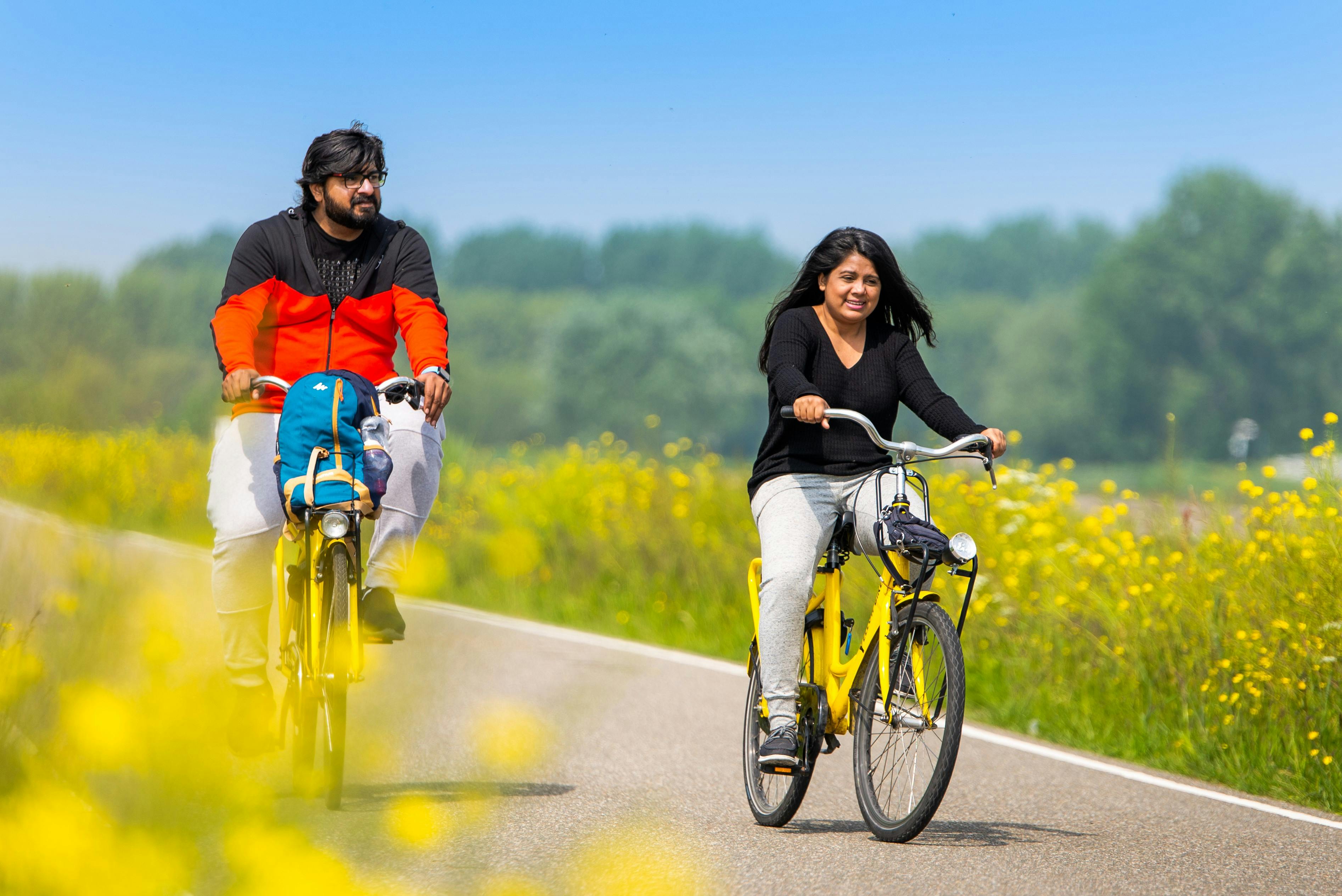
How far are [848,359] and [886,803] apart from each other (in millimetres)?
1525

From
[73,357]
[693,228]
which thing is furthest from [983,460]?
[693,228]

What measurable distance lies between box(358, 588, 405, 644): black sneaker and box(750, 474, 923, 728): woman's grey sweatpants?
1.28 metres

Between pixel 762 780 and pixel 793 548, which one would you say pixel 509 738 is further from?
pixel 793 548

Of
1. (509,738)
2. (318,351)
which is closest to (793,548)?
(318,351)

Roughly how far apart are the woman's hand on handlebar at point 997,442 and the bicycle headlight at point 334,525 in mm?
2175

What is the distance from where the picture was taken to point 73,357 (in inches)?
271

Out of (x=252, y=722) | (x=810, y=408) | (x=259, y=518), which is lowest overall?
(x=252, y=722)

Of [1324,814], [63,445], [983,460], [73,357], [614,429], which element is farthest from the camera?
[614,429]

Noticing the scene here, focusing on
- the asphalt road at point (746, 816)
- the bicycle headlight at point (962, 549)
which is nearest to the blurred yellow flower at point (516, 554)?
the asphalt road at point (746, 816)

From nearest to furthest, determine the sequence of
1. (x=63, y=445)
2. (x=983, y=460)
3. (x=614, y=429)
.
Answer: (x=983, y=460)
(x=63, y=445)
(x=614, y=429)

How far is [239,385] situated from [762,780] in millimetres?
2315

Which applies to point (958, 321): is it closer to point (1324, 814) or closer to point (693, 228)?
point (693, 228)

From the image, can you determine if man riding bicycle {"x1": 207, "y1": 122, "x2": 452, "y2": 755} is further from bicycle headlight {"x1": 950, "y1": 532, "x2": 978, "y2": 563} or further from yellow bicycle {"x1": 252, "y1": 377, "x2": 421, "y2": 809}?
bicycle headlight {"x1": 950, "y1": 532, "x2": 978, "y2": 563}

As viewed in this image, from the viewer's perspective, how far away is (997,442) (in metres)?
4.80
